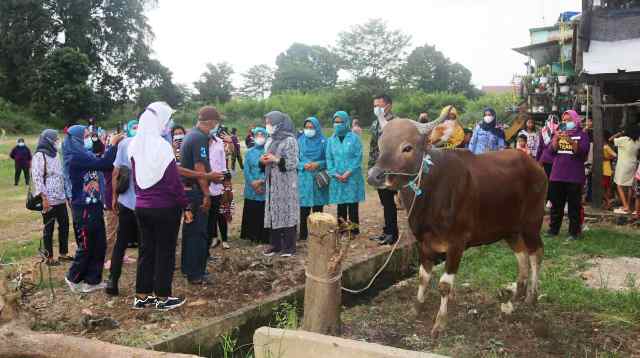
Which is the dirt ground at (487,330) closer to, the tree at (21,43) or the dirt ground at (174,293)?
the dirt ground at (174,293)

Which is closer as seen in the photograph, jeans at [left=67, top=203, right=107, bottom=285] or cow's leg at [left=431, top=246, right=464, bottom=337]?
cow's leg at [left=431, top=246, right=464, bottom=337]

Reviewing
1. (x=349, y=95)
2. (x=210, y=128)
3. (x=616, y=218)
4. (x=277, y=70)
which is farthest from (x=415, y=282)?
(x=277, y=70)

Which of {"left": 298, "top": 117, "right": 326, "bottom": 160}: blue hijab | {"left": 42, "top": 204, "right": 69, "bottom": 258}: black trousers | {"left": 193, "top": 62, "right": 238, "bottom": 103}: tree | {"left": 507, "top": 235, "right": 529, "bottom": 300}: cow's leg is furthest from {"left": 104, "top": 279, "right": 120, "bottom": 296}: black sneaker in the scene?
{"left": 193, "top": 62, "right": 238, "bottom": 103}: tree

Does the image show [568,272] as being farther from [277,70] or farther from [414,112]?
[277,70]

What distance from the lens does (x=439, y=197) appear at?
4391mm

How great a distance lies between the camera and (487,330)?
4480 mm

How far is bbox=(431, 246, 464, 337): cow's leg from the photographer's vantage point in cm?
432

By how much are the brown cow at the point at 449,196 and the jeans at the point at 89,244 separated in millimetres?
3114

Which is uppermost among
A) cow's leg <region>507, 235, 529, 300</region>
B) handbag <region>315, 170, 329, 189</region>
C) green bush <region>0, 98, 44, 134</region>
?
green bush <region>0, 98, 44, 134</region>

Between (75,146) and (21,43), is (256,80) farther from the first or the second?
(75,146)

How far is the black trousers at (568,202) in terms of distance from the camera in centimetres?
751

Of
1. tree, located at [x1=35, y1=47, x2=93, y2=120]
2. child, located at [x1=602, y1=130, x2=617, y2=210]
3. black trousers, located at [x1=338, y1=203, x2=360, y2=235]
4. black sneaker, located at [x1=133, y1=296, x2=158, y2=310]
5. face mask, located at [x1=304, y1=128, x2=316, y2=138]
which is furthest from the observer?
tree, located at [x1=35, y1=47, x2=93, y2=120]

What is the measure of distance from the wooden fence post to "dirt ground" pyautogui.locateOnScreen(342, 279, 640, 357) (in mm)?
684

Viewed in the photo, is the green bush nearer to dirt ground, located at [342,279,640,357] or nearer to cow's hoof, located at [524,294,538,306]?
dirt ground, located at [342,279,640,357]
